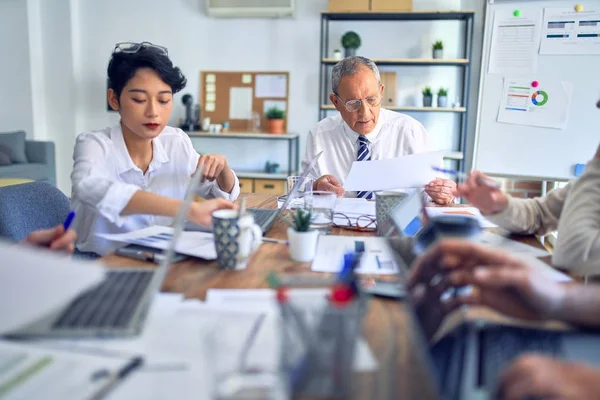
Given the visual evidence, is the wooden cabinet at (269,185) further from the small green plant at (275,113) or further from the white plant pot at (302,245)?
the white plant pot at (302,245)

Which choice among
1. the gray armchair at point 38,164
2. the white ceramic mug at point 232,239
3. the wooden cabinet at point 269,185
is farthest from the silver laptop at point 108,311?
the gray armchair at point 38,164

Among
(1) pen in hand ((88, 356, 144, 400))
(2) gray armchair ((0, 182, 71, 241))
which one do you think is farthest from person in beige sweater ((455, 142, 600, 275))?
(2) gray armchair ((0, 182, 71, 241))

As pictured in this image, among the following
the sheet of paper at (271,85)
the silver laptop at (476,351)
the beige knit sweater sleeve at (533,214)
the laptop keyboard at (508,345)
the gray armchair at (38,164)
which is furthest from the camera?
the gray armchair at (38,164)

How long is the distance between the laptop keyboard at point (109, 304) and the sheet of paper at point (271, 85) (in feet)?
12.4

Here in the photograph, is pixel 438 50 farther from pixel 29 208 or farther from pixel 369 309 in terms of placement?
pixel 369 309

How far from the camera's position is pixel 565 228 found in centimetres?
113

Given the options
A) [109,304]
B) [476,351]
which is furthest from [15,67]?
[476,351]

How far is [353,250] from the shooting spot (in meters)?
1.23

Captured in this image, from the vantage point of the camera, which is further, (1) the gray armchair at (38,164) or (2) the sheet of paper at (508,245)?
(1) the gray armchair at (38,164)

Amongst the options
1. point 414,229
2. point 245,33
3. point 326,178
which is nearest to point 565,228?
point 414,229

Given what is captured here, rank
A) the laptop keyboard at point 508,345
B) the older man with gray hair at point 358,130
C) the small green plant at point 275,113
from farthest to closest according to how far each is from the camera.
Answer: the small green plant at point 275,113 < the older man with gray hair at point 358,130 < the laptop keyboard at point 508,345

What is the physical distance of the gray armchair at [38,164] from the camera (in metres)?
4.79

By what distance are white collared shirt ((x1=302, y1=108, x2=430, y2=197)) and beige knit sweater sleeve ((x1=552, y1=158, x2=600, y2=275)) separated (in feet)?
3.99

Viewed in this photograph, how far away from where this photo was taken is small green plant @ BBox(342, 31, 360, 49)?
13.5ft
